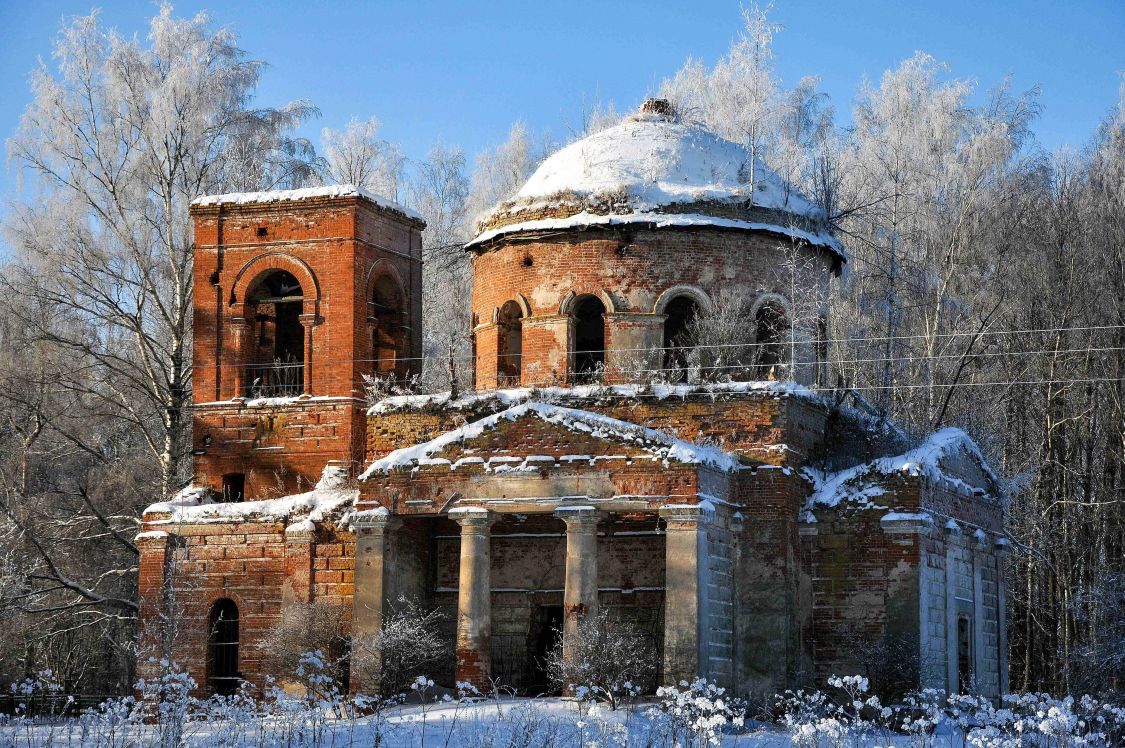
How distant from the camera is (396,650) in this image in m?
20.4

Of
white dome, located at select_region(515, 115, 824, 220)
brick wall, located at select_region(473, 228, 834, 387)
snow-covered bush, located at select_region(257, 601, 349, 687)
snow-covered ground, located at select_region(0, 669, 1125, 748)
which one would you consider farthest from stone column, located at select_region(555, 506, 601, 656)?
white dome, located at select_region(515, 115, 824, 220)

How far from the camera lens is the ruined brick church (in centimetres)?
2069

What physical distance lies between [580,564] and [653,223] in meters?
5.79

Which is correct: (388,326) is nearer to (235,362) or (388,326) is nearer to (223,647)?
(235,362)

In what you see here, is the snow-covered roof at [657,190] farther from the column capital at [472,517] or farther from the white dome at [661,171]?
the column capital at [472,517]

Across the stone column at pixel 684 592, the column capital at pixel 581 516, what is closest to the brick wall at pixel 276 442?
the column capital at pixel 581 516

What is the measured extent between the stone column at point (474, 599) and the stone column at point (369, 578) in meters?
1.06

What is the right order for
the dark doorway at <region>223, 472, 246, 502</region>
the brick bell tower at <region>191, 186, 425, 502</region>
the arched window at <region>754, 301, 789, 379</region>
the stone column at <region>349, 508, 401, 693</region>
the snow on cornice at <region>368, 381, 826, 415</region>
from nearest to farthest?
the stone column at <region>349, 508, 401, 693</region>
the snow on cornice at <region>368, 381, 826, 415</region>
the arched window at <region>754, 301, 789, 379</region>
the brick bell tower at <region>191, 186, 425, 502</region>
the dark doorway at <region>223, 472, 246, 502</region>

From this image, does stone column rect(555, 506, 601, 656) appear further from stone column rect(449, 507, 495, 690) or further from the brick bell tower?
the brick bell tower

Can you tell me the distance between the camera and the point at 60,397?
39.0 metres

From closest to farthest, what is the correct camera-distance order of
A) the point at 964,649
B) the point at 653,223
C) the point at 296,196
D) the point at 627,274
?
the point at 964,649, the point at 653,223, the point at 627,274, the point at 296,196

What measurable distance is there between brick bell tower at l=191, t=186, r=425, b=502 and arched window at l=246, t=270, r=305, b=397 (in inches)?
1.4

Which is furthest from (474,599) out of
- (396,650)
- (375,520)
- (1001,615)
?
(1001,615)

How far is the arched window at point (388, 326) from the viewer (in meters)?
25.6
